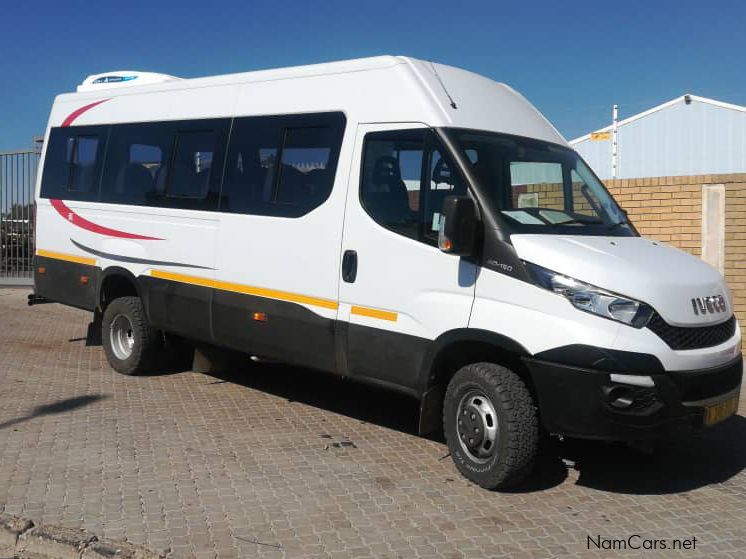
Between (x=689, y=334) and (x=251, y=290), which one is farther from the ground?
(x=251, y=290)

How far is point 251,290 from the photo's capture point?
656 centimetres

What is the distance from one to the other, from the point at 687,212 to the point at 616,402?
600cm

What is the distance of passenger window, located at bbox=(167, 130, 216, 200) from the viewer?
7172mm

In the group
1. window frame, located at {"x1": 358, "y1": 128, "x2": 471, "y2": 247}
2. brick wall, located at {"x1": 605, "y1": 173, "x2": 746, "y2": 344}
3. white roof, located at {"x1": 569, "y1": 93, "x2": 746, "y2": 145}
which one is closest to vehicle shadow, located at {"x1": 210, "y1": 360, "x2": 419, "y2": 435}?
window frame, located at {"x1": 358, "y1": 128, "x2": 471, "y2": 247}

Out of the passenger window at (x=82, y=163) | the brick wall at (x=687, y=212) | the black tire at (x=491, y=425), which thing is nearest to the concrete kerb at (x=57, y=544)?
the black tire at (x=491, y=425)

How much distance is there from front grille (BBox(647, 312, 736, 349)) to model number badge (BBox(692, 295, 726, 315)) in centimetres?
A: 10

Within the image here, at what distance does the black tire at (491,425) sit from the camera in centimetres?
489

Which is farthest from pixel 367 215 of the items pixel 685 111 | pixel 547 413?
pixel 685 111

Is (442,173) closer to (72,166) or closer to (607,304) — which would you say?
(607,304)

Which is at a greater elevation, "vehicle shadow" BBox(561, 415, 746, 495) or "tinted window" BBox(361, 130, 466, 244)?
"tinted window" BBox(361, 130, 466, 244)

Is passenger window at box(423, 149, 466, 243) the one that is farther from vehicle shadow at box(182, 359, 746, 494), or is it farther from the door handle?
vehicle shadow at box(182, 359, 746, 494)

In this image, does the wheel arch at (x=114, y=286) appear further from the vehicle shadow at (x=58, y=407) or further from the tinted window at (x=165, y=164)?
the vehicle shadow at (x=58, y=407)

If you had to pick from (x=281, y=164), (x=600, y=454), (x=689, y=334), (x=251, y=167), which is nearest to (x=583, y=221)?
(x=689, y=334)

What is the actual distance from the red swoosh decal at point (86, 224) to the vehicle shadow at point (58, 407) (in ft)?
5.25
